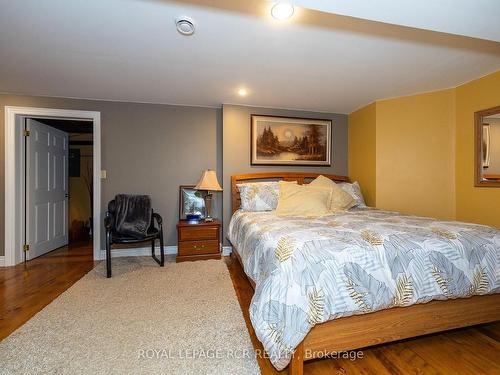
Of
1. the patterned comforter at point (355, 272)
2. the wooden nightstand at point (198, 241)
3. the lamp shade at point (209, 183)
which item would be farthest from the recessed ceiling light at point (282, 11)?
the wooden nightstand at point (198, 241)

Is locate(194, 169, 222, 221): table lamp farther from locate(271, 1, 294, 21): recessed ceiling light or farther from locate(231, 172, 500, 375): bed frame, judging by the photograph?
locate(231, 172, 500, 375): bed frame

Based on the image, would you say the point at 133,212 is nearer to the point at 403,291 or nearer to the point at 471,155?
the point at 403,291

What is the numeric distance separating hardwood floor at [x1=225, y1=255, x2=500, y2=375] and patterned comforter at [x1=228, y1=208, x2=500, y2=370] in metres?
0.36

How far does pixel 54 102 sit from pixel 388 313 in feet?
14.1

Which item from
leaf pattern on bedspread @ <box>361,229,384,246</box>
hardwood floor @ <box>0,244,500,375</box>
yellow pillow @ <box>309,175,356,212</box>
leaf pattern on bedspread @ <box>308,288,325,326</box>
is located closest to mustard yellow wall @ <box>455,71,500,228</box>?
yellow pillow @ <box>309,175,356,212</box>

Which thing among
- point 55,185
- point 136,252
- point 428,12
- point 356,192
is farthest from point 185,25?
point 55,185

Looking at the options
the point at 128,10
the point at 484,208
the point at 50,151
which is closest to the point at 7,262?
the point at 50,151

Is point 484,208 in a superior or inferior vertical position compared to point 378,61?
inferior

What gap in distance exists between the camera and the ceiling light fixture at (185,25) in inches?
65.2

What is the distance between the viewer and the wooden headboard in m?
3.43

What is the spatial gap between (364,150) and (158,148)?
308cm

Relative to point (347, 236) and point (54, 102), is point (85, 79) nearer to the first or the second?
point (54, 102)

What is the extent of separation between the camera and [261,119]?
140 inches

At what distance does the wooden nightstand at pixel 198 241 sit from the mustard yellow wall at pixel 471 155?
317 centimetres
